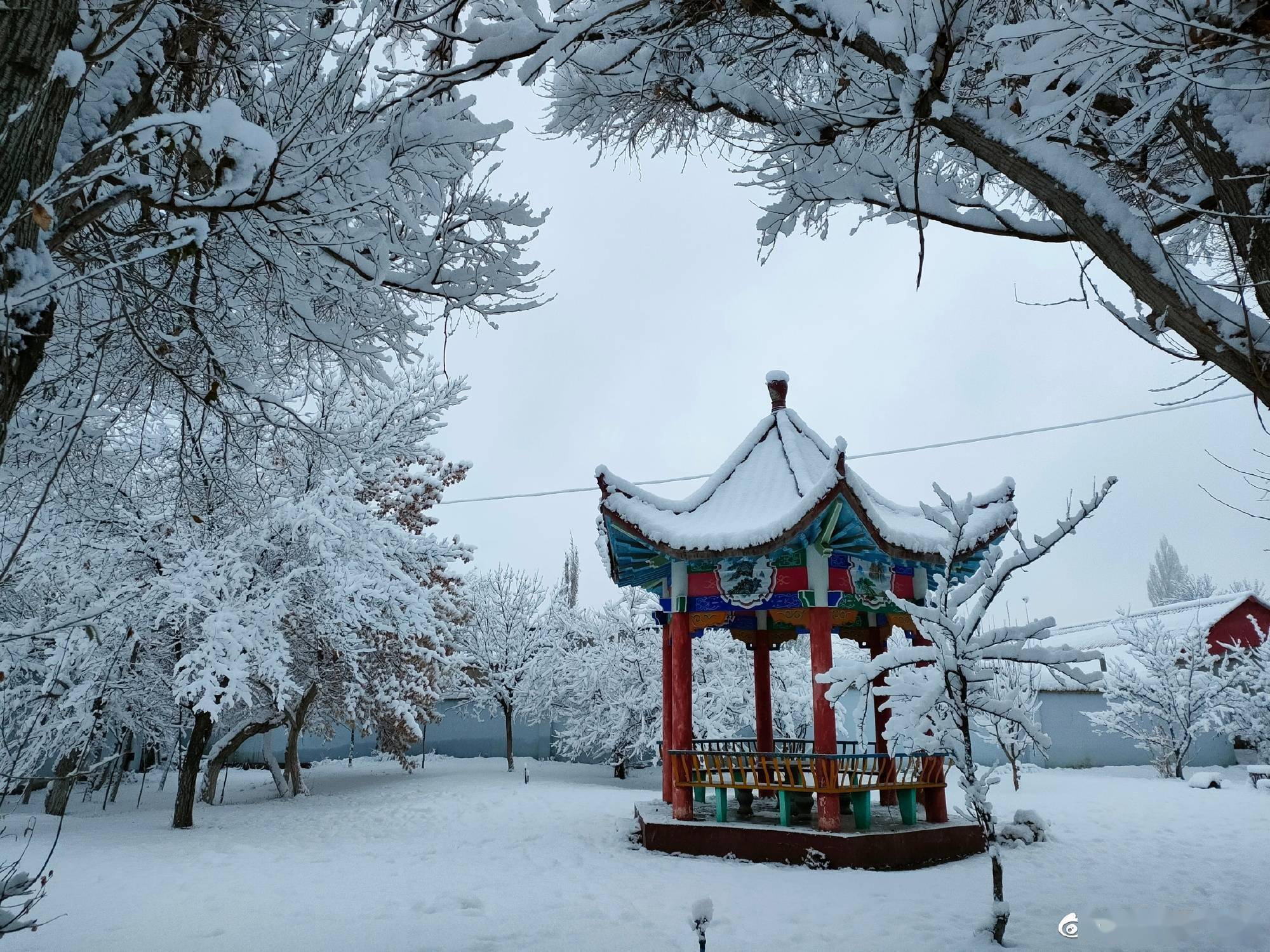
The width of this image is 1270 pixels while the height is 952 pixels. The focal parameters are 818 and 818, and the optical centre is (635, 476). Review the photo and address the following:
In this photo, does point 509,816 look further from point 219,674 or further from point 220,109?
point 220,109

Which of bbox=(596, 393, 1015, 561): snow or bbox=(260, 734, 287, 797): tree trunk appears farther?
bbox=(260, 734, 287, 797): tree trunk

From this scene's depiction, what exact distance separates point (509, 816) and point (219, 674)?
187 inches

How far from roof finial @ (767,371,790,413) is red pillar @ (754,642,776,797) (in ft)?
10.9

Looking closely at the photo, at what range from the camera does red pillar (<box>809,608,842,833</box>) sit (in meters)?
8.26

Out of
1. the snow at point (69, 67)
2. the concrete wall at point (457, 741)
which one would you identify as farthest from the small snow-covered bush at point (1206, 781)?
the snow at point (69, 67)

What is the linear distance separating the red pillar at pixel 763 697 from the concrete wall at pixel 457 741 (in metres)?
19.6

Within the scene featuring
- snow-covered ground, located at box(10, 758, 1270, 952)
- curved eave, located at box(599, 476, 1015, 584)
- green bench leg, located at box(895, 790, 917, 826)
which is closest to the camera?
snow-covered ground, located at box(10, 758, 1270, 952)

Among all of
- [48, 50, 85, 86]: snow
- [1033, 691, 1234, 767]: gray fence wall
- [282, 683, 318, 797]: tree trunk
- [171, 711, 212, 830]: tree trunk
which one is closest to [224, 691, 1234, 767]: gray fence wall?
[1033, 691, 1234, 767]: gray fence wall

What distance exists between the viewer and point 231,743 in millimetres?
15281

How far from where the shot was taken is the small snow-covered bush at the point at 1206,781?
661 inches

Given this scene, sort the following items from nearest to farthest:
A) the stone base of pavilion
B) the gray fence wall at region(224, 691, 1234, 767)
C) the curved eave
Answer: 1. the stone base of pavilion
2. the curved eave
3. the gray fence wall at region(224, 691, 1234, 767)

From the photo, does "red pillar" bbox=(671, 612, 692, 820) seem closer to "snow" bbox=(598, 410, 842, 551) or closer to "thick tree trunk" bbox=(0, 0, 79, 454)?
"snow" bbox=(598, 410, 842, 551)

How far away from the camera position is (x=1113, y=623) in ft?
79.6

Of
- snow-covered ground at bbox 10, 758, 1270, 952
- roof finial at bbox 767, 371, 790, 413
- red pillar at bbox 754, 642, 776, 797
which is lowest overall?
snow-covered ground at bbox 10, 758, 1270, 952
